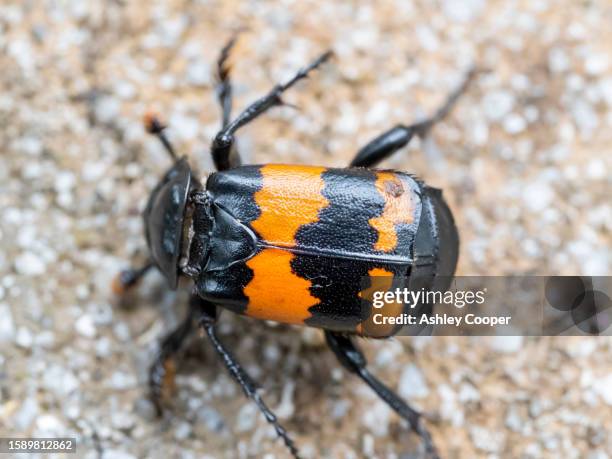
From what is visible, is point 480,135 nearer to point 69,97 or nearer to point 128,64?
point 128,64

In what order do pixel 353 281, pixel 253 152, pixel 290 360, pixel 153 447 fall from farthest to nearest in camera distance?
pixel 253 152 → pixel 290 360 → pixel 153 447 → pixel 353 281

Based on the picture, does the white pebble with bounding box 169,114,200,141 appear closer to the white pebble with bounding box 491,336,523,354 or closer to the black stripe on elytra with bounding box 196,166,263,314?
the black stripe on elytra with bounding box 196,166,263,314

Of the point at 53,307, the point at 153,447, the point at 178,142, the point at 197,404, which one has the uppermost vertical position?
the point at 178,142

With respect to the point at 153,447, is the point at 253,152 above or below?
above

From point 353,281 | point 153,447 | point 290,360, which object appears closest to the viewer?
point 353,281

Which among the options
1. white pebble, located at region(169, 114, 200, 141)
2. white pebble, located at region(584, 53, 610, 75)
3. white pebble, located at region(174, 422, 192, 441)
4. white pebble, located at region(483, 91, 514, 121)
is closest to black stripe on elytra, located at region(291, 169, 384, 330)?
white pebble, located at region(174, 422, 192, 441)

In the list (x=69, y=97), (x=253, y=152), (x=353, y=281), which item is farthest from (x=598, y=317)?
(x=69, y=97)
